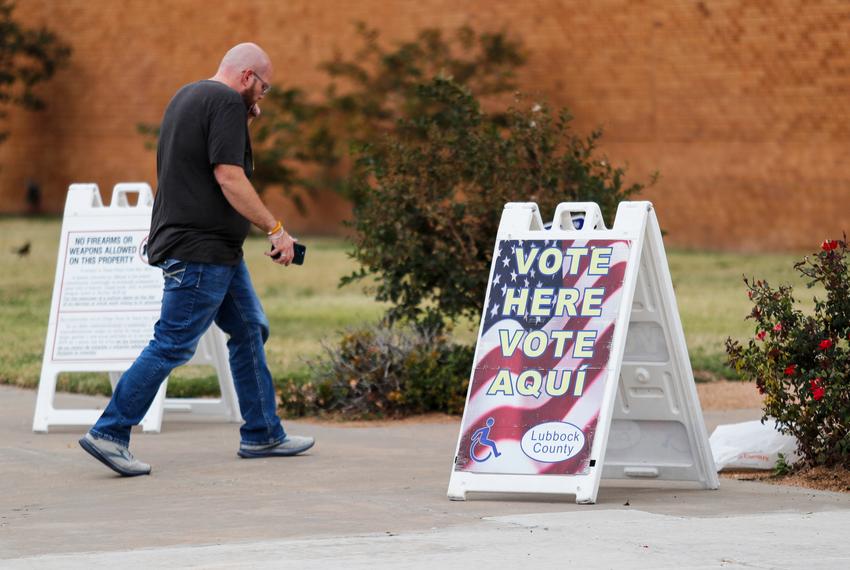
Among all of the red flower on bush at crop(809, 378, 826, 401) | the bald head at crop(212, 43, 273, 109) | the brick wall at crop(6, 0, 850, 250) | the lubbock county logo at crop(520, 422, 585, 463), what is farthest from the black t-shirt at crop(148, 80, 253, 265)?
the brick wall at crop(6, 0, 850, 250)

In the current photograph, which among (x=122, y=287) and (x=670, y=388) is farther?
(x=122, y=287)

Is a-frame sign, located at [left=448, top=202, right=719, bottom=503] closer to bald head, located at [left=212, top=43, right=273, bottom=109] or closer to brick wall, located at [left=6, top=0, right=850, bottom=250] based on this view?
bald head, located at [left=212, top=43, right=273, bottom=109]

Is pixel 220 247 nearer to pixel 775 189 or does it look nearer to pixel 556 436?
pixel 556 436

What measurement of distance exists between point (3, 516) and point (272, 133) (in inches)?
1006

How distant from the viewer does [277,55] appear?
1294 inches

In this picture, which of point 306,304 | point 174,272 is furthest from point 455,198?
point 306,304

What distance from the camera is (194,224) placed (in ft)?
26.0

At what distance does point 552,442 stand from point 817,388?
53.4 inches

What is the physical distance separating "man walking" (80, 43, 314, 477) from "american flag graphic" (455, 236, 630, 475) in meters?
1.17

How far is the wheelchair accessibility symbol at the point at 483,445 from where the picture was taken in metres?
7.05

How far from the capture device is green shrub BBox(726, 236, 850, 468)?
754cm

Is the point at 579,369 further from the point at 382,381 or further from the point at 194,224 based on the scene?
the point at 382,381

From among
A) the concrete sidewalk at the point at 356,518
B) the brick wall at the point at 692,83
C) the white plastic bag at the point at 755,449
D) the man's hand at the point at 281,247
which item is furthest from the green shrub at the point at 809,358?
the brick wall at the point at 692,83

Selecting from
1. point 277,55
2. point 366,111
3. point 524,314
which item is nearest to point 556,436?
point 524,314
